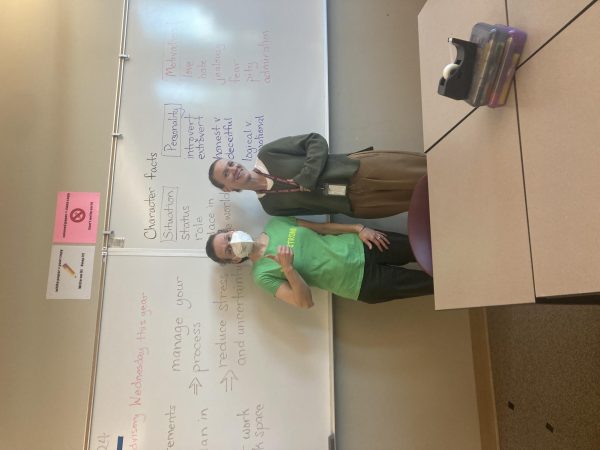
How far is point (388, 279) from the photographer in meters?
1.85

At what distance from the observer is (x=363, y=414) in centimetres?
200

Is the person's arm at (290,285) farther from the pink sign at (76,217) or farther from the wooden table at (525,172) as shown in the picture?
the pink sign at (76,217)

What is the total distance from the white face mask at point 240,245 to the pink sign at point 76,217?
0.69 meters

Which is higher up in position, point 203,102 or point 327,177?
point 203,102

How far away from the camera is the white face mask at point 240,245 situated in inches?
69.6

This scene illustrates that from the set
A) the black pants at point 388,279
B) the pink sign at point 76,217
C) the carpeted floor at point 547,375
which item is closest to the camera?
the carpeted floor at point 547,375

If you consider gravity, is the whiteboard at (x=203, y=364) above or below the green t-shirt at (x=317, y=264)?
below

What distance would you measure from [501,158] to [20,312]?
6.64 feet

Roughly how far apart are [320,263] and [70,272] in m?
1.14

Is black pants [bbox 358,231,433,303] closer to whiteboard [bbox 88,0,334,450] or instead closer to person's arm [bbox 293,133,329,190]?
whiteboard [bbox 88,0,334,450]

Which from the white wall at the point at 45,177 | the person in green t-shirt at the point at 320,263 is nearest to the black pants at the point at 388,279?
the person in green t-shirt at the point at 320,263

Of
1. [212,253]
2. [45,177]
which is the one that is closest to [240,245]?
[212,253]

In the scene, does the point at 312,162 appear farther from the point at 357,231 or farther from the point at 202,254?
the point at 202,254

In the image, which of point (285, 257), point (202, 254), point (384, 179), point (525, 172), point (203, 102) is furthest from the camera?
point (203, 102)
